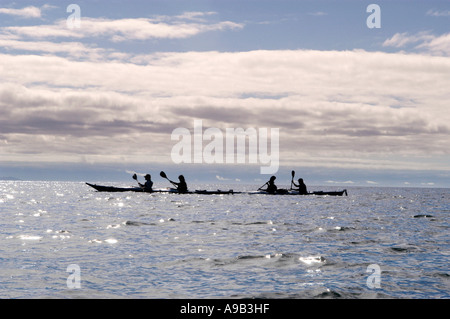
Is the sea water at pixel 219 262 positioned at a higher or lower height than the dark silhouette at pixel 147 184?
lower

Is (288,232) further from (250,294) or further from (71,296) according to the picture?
(71,296)

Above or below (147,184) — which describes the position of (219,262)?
below

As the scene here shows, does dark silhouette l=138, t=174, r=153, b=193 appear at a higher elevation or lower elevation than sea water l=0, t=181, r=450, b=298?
higher

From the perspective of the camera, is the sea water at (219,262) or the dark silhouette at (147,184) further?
the dark silhouette at (147,184)

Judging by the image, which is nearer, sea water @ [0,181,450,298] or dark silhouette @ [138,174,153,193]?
sea water @ [0,181,450,298]

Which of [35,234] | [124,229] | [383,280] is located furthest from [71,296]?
[124,229]

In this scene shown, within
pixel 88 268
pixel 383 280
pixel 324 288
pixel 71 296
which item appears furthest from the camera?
pixel 88 268

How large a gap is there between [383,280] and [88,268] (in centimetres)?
895

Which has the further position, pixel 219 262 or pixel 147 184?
pixel 147 184

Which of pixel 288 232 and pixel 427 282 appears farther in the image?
pixel 288 232
